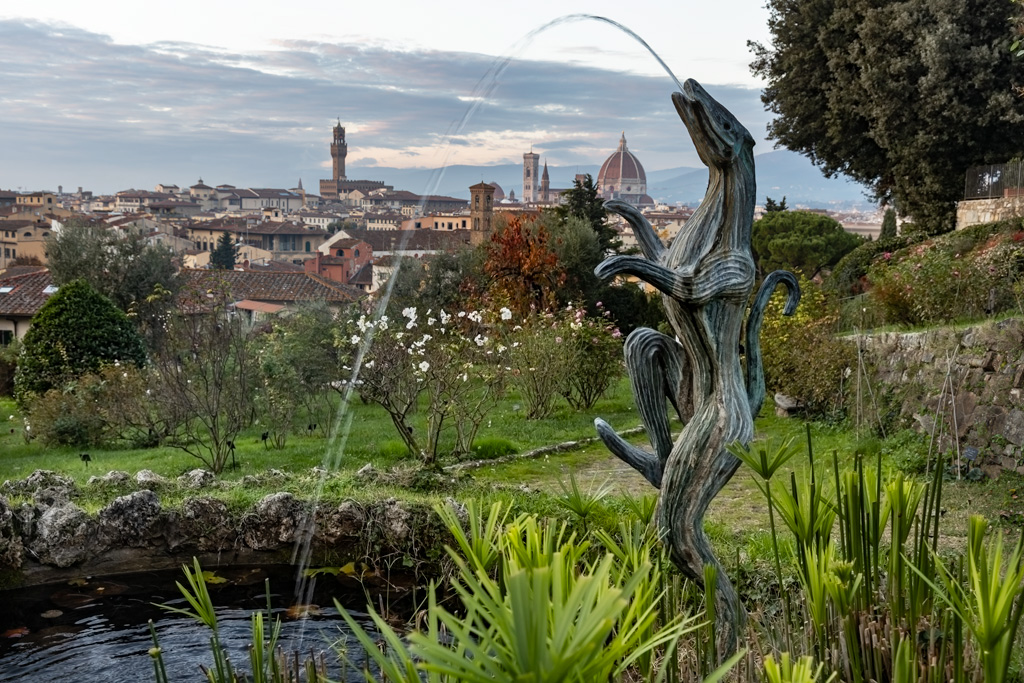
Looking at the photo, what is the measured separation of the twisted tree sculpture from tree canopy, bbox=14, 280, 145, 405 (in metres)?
12.1

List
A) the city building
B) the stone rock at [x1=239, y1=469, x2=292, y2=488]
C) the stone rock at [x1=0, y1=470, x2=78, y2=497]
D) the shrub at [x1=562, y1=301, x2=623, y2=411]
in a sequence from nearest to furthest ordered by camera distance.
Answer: the stone rock at [x1=0, y1=470, x2=78, y2=497] < the stone rock at [x1=239, y1=469, x2=292, y2=488] < the shrub at [x1=562, y1=301, x2=623, y2=411] < the city building

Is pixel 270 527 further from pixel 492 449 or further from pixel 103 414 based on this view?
pixel 103 414

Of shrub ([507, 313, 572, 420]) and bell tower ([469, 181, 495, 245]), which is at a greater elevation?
bell tower ([469, 181, 495, 245])

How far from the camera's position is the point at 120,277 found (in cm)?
2386

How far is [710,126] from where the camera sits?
2.97m

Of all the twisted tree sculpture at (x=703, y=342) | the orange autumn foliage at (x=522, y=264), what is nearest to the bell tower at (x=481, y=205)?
the orange autumn foliage at (x=522, y=264)

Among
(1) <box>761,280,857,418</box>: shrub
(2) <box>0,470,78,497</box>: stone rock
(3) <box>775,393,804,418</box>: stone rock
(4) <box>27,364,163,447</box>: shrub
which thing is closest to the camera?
(2) <box>0,470,78,497</box>: stone rock

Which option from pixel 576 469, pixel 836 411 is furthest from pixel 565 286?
pixel 576 469

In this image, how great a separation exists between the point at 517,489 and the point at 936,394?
4166 millimetres

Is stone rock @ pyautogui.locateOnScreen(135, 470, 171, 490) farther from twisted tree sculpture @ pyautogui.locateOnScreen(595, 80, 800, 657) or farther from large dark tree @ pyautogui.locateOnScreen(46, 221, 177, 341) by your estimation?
large dark tree @ pyautogui.locateOnScreen(46, 221, 177, 341)

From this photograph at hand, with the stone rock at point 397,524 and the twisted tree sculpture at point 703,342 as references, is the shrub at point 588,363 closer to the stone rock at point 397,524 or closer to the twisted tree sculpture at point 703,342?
the stone rock at point 397,524

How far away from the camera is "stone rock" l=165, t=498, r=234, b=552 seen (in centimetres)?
535

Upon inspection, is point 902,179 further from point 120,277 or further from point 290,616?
point 120,277

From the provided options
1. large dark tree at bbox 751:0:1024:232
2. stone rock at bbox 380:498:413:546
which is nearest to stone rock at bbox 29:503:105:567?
stone rock at bbox 380:498:413:546
